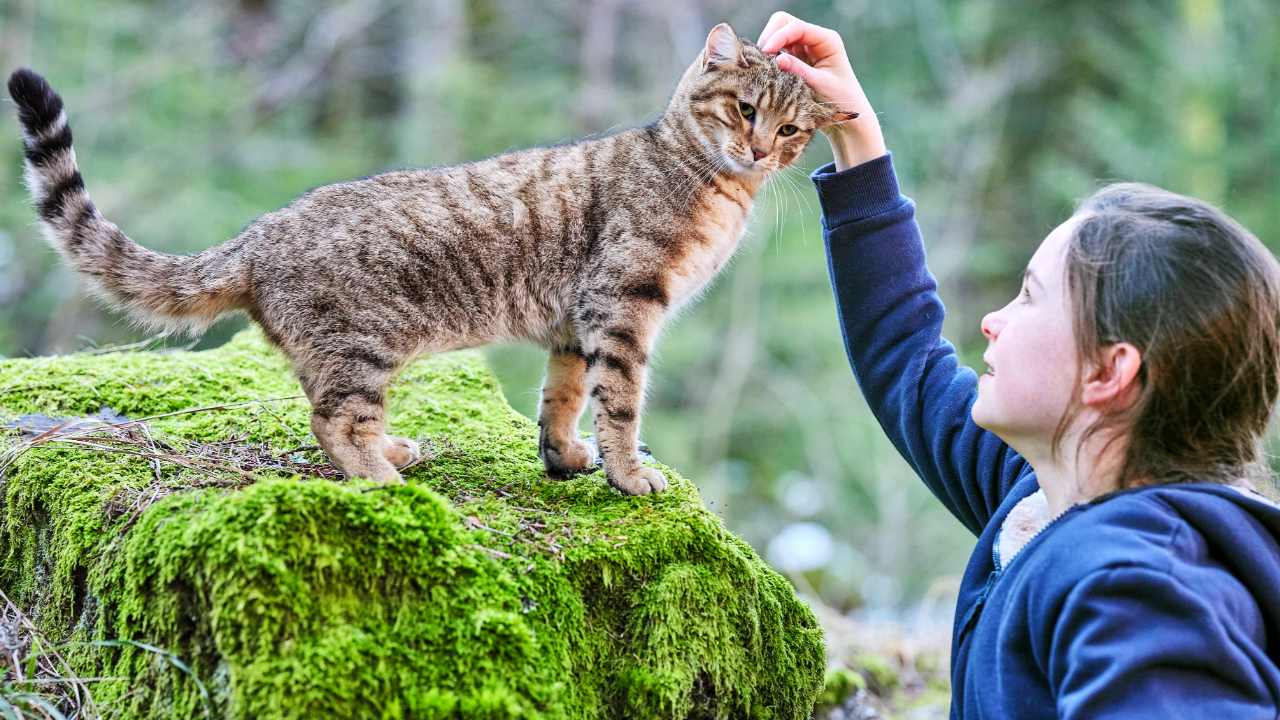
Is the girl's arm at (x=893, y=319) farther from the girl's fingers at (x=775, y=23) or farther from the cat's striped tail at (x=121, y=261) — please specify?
the cat's striped tail at (x=121, y=261)

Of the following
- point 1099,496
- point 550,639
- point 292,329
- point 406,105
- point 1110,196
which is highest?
point 406,105

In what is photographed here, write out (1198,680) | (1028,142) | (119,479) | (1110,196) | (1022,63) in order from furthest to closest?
(1028,142) → (1022,63) → (119,479) → (1110,196) → (1198,680)

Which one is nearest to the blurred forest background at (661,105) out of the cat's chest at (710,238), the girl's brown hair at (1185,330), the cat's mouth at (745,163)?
the cat's chest at (710,238)

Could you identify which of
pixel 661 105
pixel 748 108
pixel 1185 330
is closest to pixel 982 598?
pixel 1185 330

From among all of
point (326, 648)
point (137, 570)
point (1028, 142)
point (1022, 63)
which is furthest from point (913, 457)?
point (1028, 142)

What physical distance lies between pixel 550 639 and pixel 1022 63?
15.0 meters

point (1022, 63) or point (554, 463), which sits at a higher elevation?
point (1022, 63)

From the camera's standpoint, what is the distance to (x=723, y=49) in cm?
348

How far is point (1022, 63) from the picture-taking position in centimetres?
1508

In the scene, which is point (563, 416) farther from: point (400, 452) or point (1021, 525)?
point (1021, 525)

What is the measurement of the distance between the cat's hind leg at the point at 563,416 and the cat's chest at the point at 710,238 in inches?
15.7

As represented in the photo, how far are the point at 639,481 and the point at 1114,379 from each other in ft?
4.39

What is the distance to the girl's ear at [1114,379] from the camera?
180cm

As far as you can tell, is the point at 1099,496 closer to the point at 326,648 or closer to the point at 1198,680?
the point at 1198,680
